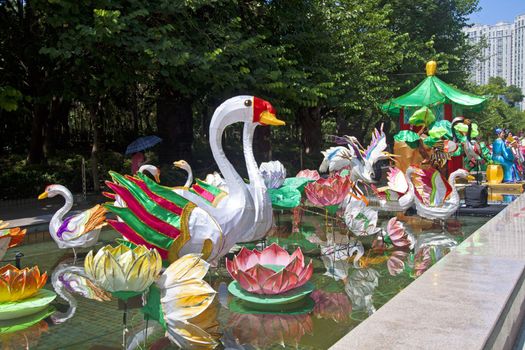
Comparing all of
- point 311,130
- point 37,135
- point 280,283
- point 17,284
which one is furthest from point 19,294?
point 311,130

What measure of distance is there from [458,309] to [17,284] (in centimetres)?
329

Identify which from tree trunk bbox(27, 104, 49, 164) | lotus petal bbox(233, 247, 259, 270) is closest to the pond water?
lotus petal bbox(233, 247, 259, 270)

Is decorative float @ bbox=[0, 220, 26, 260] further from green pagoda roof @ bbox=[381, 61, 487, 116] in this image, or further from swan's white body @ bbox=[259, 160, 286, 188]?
green pagoda roof @ bbox=[381, 61, 487, 116]

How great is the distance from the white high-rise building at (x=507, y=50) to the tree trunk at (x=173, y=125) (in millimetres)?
65843

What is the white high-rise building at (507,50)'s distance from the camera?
73250 millimetres

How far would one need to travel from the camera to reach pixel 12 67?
42.6 ft

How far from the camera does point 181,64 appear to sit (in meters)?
9.46

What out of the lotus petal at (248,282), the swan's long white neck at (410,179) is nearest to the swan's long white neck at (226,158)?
the lotus petal at (248,282)

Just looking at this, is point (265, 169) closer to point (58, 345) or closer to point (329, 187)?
point (329, 187)

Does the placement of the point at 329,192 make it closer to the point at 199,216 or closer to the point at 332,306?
the point at 332,306

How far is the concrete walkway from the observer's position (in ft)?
9.07

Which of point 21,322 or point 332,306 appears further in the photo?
point 332,306

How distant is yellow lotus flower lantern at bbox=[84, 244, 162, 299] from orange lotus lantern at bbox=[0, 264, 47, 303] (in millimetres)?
1221

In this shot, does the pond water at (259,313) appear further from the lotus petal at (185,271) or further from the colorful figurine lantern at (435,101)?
the colorful figurine lantern at (435,101)
